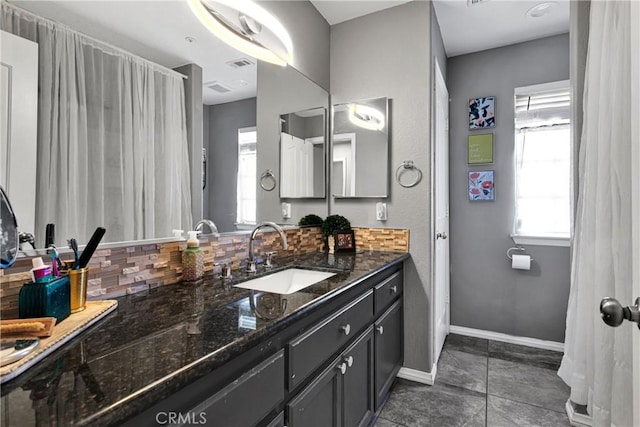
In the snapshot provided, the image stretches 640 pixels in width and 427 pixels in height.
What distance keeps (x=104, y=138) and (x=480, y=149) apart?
2.92 m

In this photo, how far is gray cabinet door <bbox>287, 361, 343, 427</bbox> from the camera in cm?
100

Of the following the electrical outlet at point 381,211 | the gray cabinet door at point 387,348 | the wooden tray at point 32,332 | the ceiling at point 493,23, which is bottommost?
the gray cabinet door at point 387,348

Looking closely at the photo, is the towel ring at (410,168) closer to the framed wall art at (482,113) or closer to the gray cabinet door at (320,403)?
the framed wall art at (482,113)

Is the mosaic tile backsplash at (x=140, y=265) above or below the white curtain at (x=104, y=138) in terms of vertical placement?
below

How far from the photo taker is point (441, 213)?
2.66m

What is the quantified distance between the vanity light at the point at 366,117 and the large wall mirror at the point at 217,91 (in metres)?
0.37

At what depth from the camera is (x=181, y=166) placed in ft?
4.51

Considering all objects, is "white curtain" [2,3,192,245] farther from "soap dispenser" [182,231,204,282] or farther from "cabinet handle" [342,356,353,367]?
"cabinet handle" [342,356,353,367]

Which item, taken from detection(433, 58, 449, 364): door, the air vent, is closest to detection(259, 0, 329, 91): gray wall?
the air vent

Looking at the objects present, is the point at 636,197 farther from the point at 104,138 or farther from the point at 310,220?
the point at 310,220

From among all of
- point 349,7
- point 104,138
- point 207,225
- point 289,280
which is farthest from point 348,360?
point 349,7

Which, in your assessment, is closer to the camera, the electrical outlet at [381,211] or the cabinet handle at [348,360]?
the cabinet handle at [348,360]

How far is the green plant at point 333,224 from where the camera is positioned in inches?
93.0

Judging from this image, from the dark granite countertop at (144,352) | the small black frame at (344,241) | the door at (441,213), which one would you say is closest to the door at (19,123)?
the dark granite countertop at (144,352)
